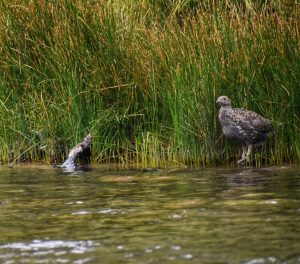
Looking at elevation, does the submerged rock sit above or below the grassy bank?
below

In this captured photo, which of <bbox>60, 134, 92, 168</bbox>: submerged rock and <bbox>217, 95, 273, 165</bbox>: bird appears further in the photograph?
<bbox>60, 134, 92, 168</bbox>: submerged rock

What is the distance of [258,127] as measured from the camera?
843 centimetres

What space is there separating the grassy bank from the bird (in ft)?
0.44

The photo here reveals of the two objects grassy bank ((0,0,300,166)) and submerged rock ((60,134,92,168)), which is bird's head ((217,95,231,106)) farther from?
submerged rock ((60,134,92,168))

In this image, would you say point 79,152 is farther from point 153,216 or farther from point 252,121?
point 153,216

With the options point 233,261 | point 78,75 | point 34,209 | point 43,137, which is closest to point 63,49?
point 78,75

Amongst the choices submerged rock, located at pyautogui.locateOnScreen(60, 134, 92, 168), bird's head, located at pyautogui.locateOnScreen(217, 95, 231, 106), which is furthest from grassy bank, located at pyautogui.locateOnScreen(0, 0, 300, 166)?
bird's head, located at pyautogui.locateOnScreen(217, 95, 231, 106)

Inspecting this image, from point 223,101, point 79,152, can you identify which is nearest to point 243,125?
point 223,101

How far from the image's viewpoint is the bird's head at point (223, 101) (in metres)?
8.46

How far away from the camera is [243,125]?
27.8 ft

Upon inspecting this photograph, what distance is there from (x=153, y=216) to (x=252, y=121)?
2.93m

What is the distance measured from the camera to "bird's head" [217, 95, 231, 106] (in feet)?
27.7

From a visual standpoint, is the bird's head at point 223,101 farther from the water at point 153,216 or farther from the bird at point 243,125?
the water at point 153,216

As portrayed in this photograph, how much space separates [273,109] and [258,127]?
0.35 metres
